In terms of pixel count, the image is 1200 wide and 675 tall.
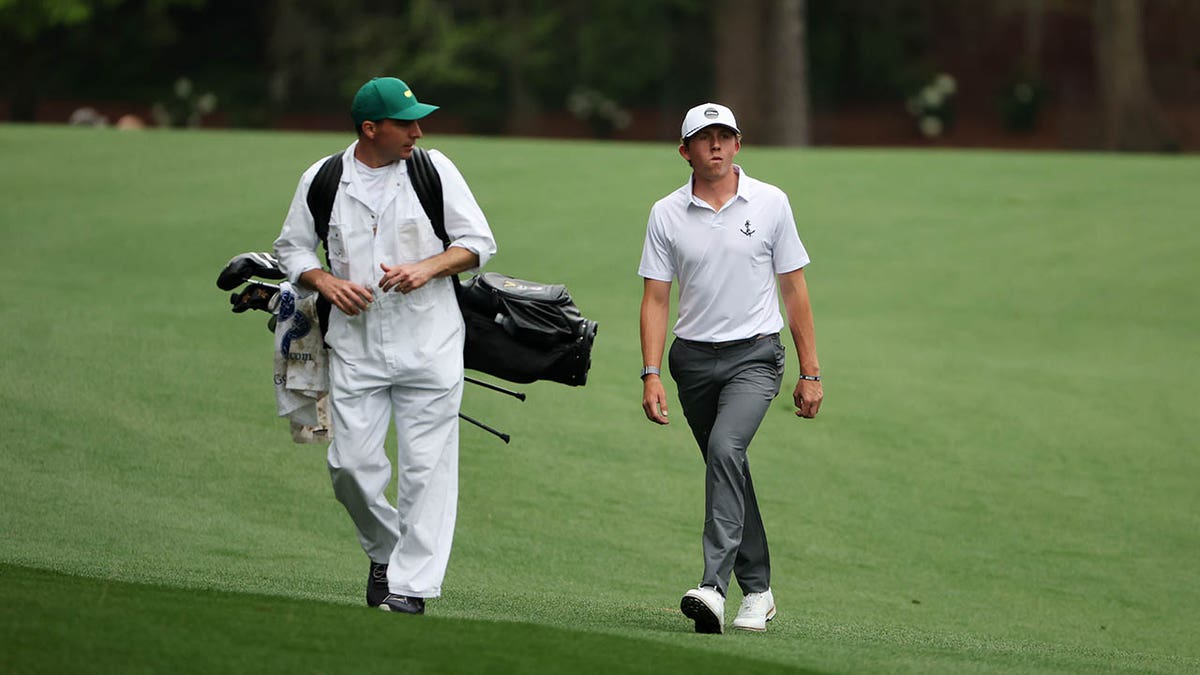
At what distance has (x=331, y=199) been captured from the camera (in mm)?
6625

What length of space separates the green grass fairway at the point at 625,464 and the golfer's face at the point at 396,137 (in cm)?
177

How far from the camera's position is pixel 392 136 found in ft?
21.6

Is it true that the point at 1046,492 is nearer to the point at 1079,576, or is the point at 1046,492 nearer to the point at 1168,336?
the point at 1079,576

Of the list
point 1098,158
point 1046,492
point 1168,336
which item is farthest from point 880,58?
point 1046,492

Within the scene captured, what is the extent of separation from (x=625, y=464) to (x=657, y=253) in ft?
13.9

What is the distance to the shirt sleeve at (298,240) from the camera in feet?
21.9

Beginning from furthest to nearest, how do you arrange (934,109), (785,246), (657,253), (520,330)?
(934,109) < (657,253) < (785,246) < (520,330)

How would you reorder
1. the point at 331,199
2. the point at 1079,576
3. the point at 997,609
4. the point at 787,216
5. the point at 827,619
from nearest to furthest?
1. the point at 331,199
2. the point at 787,216
3. the point at 827,619
4. the point at 997,609
5. the point at 1079,576

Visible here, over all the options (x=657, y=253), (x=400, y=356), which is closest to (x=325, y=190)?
(x=400, y=356)

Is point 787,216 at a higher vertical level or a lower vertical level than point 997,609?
higher

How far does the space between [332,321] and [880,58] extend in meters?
45.9

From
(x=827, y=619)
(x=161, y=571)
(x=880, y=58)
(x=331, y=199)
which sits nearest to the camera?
(x=331, y=199)

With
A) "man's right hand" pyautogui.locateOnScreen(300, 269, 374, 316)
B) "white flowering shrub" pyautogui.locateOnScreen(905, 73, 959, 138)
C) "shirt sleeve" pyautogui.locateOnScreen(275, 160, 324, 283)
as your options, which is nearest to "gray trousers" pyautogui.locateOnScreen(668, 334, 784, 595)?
"man's right hand" pyautogui.locateOnScreen(300, 269, 374, 316)

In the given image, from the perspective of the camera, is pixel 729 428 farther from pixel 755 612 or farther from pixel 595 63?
pixel 595 63
